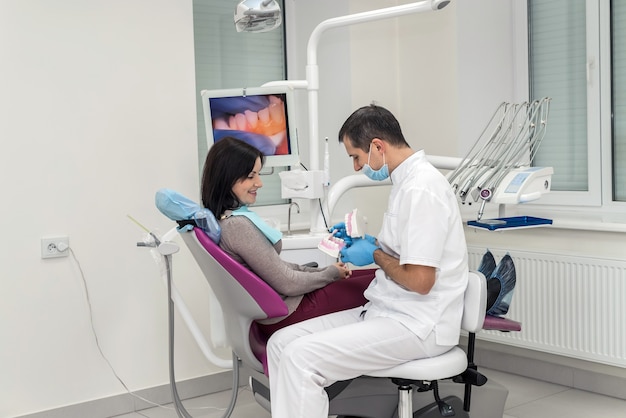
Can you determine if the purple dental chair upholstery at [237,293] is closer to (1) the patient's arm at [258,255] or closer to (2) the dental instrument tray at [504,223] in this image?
(1) the patient's arm at [258,255]

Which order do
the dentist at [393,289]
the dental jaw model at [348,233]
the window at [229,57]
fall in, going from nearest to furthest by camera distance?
1. the dentist at [393,289]
2. the dental jaw model at [348,233]
3. the window at [229,57]

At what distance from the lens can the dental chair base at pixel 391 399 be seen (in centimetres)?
247

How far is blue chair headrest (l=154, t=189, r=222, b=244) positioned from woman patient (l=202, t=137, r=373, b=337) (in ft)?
0.20

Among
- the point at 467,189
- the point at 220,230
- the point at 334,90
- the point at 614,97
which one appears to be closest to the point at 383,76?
the point at 334,90

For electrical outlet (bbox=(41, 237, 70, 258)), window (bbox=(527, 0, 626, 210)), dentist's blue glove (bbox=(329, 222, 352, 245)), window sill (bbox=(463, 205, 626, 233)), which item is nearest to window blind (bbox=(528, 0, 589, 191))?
window (bbox=(527, 0, 626, 210))

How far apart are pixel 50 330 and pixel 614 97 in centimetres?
281

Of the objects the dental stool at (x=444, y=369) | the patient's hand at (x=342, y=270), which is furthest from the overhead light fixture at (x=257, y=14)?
the dental stool at (x=444, y=369)

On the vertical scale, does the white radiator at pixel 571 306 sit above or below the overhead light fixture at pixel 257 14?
below

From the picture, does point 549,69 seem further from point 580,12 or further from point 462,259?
point 462,259

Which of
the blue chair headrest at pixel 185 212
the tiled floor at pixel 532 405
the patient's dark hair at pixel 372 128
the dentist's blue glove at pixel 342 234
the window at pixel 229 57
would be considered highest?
the window at pixel 229 57

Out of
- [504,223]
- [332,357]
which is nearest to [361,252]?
[332,357]

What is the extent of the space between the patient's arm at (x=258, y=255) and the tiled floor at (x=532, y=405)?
1054mm

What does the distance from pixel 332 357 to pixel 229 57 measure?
2.26 m

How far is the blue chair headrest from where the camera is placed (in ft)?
7.65
